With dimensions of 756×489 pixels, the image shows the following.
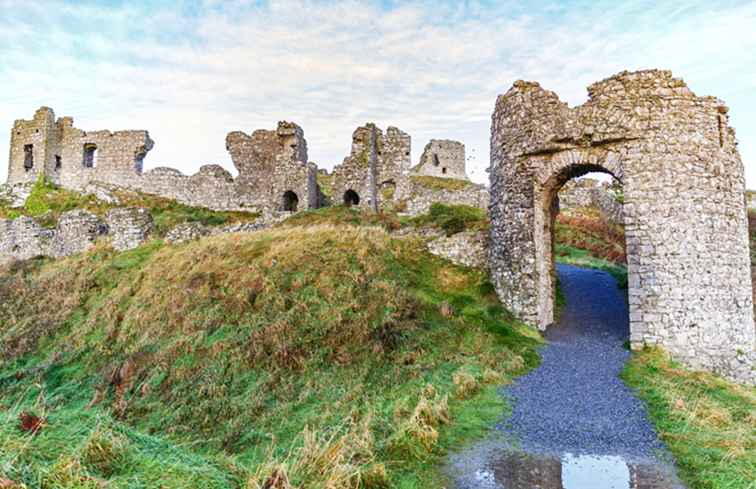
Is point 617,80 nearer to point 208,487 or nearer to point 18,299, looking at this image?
point 208,487

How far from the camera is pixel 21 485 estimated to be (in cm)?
421

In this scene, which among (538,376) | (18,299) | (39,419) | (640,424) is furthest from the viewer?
(18,299)

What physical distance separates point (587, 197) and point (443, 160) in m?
17.7

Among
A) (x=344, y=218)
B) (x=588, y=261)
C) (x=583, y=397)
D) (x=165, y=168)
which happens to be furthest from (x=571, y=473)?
(x=165, y=168)

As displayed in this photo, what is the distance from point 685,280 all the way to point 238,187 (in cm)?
2458

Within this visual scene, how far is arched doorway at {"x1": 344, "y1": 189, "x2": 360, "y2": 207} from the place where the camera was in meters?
29.4

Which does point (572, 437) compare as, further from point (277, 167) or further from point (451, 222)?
point (277, 167)

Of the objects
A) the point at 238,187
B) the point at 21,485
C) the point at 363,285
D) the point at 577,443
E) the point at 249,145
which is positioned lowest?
the point at 577,443

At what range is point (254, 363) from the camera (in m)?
11.7

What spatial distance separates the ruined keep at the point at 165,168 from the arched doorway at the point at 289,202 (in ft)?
0.19

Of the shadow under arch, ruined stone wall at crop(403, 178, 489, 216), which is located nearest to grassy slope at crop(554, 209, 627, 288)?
the shadow under arch

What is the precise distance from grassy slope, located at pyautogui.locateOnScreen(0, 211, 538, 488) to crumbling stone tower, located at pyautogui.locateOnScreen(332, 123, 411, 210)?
999 centimetres

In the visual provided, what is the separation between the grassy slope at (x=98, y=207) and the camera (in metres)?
27.7

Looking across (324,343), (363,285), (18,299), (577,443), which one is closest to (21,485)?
(577,443)
